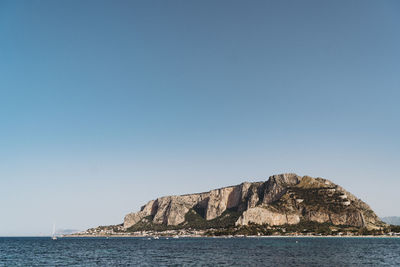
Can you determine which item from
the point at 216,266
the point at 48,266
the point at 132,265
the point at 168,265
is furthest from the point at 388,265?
the point at 48,266

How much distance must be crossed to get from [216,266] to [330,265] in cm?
2319

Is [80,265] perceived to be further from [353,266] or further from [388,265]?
[388,265]

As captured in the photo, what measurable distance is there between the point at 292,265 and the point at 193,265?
2029cm

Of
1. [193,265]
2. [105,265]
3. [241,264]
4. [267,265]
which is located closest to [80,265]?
[105,265]

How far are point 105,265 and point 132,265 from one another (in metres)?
5.90

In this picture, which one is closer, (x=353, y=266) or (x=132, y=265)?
(x=353, y=266)

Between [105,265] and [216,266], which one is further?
[105,265]

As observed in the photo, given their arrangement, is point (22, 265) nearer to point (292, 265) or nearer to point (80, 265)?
point (80, 265)

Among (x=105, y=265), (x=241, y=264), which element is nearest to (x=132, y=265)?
(x=105, y=265)

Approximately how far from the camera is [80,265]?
7169cm

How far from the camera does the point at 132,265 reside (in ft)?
230

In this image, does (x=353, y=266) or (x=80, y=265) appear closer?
(x=353, y=266)

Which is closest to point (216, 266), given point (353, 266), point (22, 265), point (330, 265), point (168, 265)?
point (168, 265)

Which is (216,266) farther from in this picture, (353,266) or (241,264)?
(353,266)
